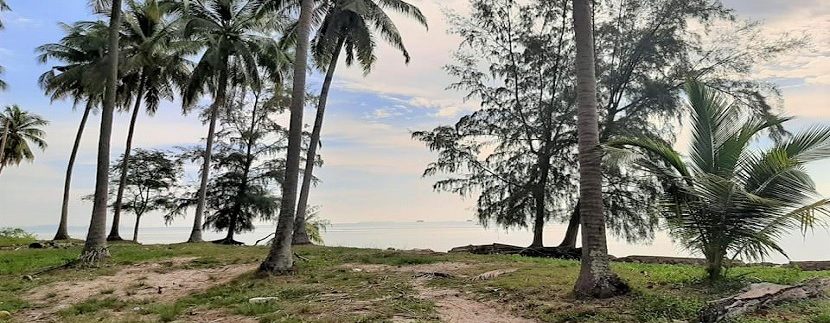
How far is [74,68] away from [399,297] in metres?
20.6

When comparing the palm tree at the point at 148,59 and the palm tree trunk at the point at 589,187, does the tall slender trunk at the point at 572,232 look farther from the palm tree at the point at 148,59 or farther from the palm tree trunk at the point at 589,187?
the palm tree at the point at 148,59

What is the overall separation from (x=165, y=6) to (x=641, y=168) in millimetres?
18322

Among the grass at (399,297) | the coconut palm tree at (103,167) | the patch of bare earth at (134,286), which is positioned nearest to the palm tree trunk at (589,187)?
the grass at (399,297)

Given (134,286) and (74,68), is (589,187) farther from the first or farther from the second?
(74,68)

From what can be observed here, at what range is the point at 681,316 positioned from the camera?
5258 millimetres

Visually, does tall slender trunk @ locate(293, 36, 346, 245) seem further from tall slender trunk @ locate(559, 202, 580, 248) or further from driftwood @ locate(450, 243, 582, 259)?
tall slender trunk @ locate(559, 202, 580, 248)

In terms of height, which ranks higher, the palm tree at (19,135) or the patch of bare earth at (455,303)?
the palm tree at (19,135)

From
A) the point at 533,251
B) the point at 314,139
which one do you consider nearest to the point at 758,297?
the point at 533,251

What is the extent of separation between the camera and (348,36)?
623 inches

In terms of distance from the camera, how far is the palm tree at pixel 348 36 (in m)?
15.3

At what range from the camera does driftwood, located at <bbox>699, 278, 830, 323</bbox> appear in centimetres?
504

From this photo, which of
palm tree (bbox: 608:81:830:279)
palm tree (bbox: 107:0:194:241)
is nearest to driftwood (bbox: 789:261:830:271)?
palm tree (bbox: 608:81:830:279)

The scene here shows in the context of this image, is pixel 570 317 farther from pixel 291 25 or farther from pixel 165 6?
pixel 165 6

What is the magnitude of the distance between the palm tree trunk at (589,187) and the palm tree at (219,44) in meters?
14.2
